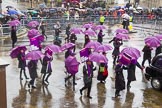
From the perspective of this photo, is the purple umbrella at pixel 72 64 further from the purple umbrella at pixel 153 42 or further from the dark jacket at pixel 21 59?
the purple umbrella at pixel 153 42

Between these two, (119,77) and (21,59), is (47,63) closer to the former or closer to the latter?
(21,59)

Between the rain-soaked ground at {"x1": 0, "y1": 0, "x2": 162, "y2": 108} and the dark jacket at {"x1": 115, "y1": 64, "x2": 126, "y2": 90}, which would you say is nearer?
the rain-soaked ground at {"x1": 0, "y1": 0, "x2": 162, "y2": 108}

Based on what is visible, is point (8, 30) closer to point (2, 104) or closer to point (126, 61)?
point (126, 61)

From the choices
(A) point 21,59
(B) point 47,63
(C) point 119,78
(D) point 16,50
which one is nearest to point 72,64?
(B) point 47,63

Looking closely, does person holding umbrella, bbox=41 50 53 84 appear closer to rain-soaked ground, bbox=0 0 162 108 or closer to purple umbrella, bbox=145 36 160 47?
rain-soaked ground, bbox=0 0 162 108

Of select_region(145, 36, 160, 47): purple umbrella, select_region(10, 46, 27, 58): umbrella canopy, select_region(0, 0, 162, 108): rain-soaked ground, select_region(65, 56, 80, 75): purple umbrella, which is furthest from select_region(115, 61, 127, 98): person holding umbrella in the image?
select_region(145, 36, 160, 47): purple umbrella

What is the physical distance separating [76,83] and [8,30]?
1112 cm

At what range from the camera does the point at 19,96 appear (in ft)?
45.8

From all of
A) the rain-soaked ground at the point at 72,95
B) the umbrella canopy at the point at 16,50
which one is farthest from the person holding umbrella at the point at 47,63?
the umbrella canopy at the point at 16,50

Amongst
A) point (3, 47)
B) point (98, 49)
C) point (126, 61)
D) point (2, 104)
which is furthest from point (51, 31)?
point (2, 104)

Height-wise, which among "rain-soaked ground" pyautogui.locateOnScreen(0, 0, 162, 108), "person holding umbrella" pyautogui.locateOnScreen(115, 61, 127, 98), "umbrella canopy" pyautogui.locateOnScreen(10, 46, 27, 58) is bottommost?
"rain-soaked ground" pyautogui.locateOnScreen(0, 0, 162, 108)

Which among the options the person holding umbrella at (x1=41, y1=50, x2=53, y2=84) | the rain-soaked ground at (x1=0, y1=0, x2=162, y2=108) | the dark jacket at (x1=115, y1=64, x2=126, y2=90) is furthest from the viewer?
the person holding umbrella at (x1=41, y1=50, x2=53, y2=84)

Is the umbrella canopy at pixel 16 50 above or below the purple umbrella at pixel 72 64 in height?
above

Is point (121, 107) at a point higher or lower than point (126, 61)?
lower
